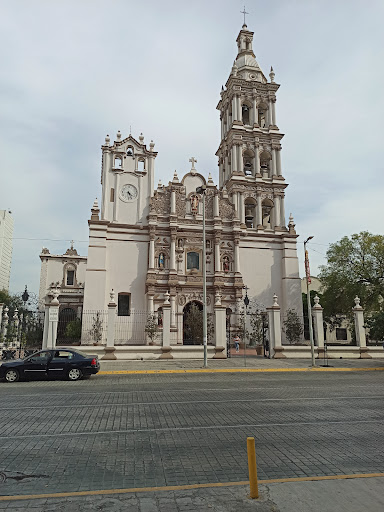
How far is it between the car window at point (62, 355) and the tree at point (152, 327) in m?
14.0

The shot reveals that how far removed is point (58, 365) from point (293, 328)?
22.6 meters

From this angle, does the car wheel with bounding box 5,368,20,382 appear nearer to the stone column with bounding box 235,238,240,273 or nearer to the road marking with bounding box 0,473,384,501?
the road marking with bounding box 0,473,384,501

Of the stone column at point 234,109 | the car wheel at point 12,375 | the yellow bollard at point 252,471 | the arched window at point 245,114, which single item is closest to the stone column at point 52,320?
the car wheel at point 12,375

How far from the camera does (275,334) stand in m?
26.2

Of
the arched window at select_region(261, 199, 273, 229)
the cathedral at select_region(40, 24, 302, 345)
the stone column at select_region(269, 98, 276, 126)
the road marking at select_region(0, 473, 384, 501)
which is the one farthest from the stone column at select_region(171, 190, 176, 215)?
the road marking at select_region(0, 473, 384, 501)

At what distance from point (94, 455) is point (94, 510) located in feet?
6.26

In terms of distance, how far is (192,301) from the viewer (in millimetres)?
35000

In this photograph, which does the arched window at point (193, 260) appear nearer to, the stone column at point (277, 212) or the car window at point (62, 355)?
the stone column at point (277, 212)

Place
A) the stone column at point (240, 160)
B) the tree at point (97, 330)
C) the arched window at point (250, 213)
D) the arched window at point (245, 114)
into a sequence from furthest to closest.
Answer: the arched window at point (245, 114) → the arched window at point (250, 213) → the stone column at point (240, 160) → the tree at point (97, 330)

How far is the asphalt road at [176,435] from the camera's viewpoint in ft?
16.6

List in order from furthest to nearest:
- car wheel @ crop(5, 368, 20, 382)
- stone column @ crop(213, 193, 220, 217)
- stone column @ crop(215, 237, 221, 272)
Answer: stone column @ crop(213, 193, 220, 217) < stone column @ crop(215, 237, 221, 272) < car wheel @ crop(5, 368, 20, 382)

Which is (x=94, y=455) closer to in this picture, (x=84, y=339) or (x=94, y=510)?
(x=94, y=510)

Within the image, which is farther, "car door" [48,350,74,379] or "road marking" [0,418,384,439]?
"car door" [48,350,74,379]

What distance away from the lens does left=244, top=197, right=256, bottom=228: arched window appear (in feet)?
133
